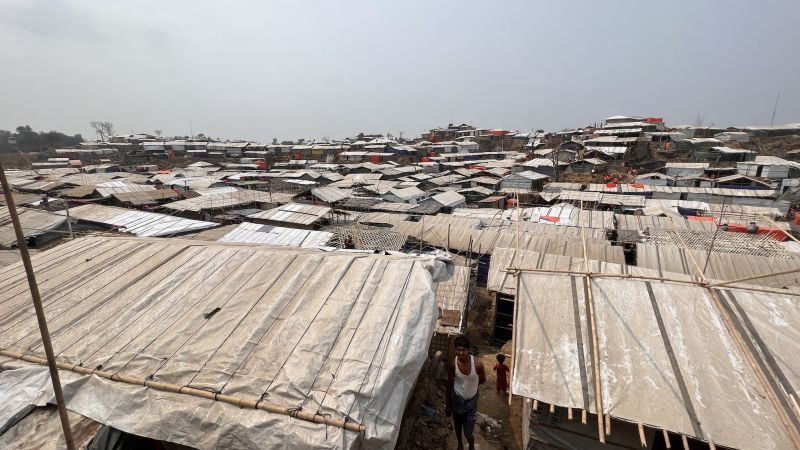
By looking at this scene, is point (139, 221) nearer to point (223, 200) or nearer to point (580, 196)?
point (223, 200)

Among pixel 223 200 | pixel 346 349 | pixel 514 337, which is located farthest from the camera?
pixel 223 200

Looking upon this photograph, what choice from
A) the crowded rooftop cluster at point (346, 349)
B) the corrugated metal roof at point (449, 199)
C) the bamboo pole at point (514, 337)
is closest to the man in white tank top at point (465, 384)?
the bamboo pole at point (514, 337)

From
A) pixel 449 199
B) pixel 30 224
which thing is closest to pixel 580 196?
pixel 449 199

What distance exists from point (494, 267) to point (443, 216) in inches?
348

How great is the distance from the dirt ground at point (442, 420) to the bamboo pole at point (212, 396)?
270 cm

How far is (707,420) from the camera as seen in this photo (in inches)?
167

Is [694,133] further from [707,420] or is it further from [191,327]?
[191,327]

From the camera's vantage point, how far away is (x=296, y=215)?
18.3 meters

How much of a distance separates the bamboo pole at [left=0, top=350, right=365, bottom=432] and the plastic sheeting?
2599 millimetres

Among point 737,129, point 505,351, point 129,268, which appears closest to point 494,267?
point 505,351

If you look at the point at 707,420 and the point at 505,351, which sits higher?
the point at 707,420

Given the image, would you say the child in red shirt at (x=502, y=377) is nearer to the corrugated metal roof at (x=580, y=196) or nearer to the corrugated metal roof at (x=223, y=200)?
the corrugated metal roof at (x=223, y=200)

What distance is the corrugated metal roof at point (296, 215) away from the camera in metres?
17.6

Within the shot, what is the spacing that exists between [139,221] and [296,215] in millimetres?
7872
